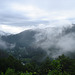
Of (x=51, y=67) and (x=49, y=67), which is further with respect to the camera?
(x=49, y=67)

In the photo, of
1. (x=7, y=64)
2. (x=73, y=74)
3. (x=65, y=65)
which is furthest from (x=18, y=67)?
(x=73, y=74)

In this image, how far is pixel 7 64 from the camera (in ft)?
81.3

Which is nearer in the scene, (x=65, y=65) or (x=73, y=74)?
(x=73, y=74)

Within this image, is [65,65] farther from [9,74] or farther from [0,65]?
[0,65]

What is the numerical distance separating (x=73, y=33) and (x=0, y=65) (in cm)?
17618

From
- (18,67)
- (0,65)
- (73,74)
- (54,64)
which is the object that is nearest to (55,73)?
(54,64)

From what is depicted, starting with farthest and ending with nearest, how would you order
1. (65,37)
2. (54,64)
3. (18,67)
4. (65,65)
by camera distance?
(65,37)
(18,67)
(65,65)
(54,64)

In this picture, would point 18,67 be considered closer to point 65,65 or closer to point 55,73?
point 65,65

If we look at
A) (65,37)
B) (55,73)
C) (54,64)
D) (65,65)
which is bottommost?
(65,37)

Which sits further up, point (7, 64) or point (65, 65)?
point (65, 65)

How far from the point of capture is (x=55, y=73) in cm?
761

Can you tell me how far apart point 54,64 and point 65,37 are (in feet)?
593

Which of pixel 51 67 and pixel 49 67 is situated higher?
pixel 51 67

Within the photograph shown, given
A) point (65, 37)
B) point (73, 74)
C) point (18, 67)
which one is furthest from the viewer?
point (65, 37)
